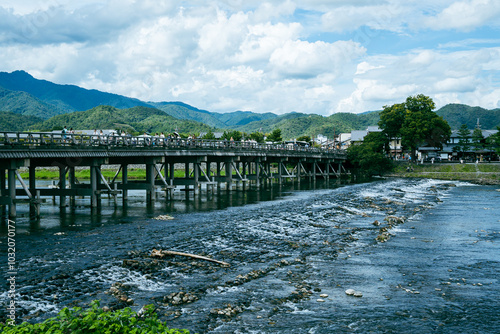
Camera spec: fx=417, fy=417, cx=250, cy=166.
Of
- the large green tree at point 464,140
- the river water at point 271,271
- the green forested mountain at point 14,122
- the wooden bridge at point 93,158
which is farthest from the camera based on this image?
the green forested mountain at point 14,122

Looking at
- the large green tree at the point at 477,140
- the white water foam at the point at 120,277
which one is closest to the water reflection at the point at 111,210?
the white water foam at the point at 120,277

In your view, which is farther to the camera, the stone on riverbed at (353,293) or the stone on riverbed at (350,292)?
the stone on riverbed at (350,292)

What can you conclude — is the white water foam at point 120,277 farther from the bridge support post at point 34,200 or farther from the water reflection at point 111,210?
the bridge support post at point 34,200

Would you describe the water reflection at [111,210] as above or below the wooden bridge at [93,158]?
below

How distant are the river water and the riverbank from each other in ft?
179

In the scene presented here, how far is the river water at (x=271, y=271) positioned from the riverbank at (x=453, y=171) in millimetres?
54688

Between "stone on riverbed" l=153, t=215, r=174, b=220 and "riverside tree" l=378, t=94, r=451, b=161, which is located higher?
"riverside tree" l=378, t=94, r=451, b=161

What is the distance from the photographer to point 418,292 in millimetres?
14555

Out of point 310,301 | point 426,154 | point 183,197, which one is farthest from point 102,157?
point 426,154

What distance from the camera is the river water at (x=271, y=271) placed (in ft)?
40.3

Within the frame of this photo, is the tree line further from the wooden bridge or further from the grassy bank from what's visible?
the grassy bank

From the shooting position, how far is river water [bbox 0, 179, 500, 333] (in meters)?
12.3

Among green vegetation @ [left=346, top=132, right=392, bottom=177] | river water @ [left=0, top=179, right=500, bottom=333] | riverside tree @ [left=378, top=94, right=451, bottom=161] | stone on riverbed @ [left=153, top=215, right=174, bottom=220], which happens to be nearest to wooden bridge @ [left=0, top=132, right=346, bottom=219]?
river water @ [left=0, top=179, right=500, bottom=333]

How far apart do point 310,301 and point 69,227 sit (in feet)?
57.0
